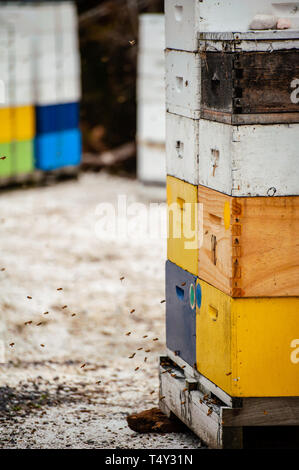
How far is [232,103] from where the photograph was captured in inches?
153

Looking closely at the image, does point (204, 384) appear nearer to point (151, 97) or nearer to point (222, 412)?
point (222, 412)

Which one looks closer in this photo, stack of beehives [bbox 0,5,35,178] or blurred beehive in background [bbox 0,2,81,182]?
stack of beehives [bbox 0,5,35,178]

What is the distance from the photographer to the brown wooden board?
3.88 metres

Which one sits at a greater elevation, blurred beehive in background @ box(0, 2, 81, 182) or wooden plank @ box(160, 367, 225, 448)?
blurred beehive in background @ box(0, 2, 81, 182)

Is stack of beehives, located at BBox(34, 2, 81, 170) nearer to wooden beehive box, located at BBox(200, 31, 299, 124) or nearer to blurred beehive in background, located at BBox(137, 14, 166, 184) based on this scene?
blurred beehive in background, located at BBox(137, 14, 166, 184)

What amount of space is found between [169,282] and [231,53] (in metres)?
1.44

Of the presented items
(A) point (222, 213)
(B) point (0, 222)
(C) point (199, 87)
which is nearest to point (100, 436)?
(A) point (222, 213)

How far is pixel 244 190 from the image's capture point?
3943mm

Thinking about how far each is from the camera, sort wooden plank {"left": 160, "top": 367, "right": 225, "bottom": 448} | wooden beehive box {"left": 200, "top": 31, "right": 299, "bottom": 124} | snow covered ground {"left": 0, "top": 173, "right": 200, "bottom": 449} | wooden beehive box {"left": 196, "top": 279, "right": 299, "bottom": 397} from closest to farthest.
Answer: wooden beehive box {"left": 200, "top": 31, "right": 299, "bottom": 124}
wooden beehive box {"left": 196, "top": 279, "right": 299, "bottom": 397}
wooden plank {"left": 160, "top": 367, "right": 225, "bottom": 448}
snow covered ground {"left": 0, "top": 173, "right": 200, "bottom": 449}

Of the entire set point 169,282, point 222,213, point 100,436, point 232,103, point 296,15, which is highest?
point 296,15

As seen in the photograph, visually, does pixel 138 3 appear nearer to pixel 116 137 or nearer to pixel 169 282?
pixel 116 137

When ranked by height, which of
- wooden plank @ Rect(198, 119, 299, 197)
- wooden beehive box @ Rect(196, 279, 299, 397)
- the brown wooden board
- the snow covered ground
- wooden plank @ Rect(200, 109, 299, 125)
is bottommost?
the snow covered ground

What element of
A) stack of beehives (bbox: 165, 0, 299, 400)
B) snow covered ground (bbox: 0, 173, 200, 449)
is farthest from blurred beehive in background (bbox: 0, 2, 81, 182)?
stack of beehives (bbox: 165, 0, 299, 400)

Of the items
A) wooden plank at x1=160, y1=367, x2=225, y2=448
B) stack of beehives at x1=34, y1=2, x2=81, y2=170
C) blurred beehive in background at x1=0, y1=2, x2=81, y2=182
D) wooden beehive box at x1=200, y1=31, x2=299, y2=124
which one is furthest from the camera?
stack of beehives at x1=34, y1=2, x2=81, y2=170
